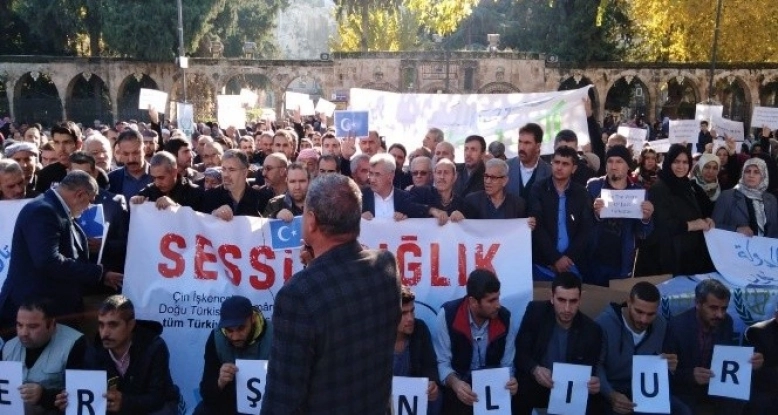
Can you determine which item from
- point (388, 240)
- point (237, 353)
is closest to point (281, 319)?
point (237, 353)

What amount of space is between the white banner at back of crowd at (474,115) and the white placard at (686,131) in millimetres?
2341

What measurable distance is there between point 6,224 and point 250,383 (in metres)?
2.60

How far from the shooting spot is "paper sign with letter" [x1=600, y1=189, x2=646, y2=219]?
6234 mm

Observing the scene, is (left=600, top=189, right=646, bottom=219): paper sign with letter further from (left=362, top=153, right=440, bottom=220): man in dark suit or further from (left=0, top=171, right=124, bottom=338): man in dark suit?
(left=0, top=171, right=124, bottom=338): man in dark suit

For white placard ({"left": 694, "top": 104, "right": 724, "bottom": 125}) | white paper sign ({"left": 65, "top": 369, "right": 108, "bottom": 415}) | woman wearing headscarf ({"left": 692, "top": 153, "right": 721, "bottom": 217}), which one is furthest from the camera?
white placard ({"left": 694, "top": 104, "right": 724, "bottom": 125})

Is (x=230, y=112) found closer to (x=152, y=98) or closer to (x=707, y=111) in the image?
(x=152, y=98)

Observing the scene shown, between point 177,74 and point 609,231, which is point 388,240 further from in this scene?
point 177,74

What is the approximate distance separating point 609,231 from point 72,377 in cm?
429

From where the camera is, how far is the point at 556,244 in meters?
6.17

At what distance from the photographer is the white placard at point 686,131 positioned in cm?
1174

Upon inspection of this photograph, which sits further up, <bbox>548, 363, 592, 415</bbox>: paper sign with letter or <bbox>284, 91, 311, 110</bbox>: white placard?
<bbox>284, 91, 311, 110</bbox>: white placard

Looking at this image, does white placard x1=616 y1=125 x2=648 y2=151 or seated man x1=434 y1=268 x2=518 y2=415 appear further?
white placard x1=616 y1=125 x2=648 y2=151

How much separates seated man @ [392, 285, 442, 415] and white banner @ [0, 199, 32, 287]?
3.09 meters

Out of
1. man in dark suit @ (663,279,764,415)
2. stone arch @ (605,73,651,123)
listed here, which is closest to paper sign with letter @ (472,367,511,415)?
man in dark suit @ (663,279,764,415)
